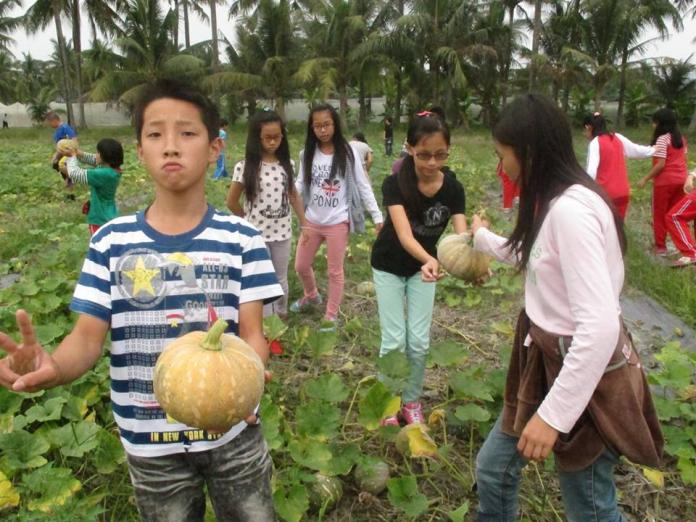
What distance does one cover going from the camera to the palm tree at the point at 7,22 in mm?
36344

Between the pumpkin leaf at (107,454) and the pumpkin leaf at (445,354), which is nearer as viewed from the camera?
the pumpkin leaf at (107,454)

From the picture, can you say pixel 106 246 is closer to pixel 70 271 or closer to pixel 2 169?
pixel 70 271

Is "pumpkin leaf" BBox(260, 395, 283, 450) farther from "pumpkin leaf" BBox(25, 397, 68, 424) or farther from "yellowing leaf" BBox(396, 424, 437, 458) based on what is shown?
"pumpkin leaf" BBox(25, 397, 68, 424)

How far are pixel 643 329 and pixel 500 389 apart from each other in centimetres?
210

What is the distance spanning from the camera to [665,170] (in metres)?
6.88

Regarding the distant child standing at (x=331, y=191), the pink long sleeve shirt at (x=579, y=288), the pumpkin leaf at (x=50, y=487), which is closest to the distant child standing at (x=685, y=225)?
the distant child standing at (x=331, y=191)

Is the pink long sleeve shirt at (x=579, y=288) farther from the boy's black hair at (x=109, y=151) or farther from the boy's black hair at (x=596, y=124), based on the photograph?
the boy's black hair at (x=596, y=124)

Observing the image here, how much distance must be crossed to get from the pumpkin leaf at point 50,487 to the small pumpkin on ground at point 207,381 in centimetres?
115

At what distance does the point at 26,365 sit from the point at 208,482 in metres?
0.62

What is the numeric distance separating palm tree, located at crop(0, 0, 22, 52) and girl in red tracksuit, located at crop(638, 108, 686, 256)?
128 ft

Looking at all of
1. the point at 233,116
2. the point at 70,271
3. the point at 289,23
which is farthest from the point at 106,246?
the point at 233,116

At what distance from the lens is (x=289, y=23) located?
29.9 m

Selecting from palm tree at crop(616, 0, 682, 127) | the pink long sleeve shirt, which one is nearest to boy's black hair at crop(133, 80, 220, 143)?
the pink long sleeve shirt

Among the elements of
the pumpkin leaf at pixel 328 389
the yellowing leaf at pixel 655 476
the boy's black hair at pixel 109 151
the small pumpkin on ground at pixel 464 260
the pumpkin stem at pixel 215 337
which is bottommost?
the yellowing leaf at pixel 655 476
